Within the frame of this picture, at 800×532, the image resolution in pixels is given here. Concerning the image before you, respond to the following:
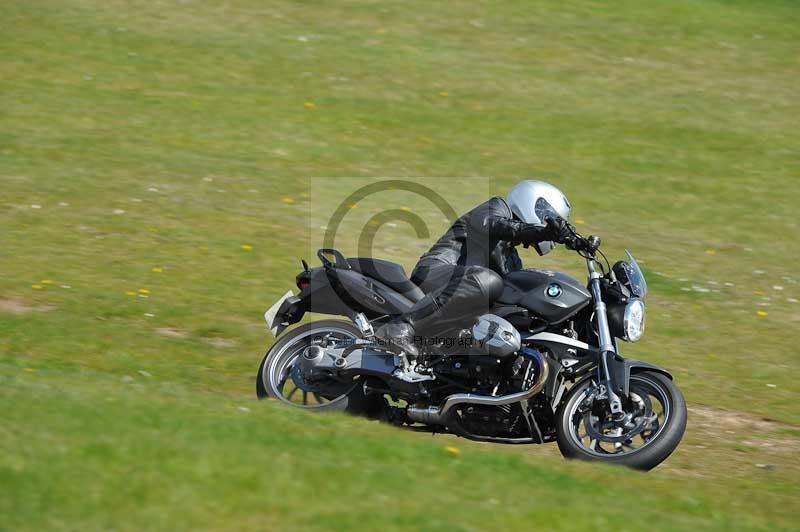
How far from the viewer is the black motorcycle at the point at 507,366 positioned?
7.91 metres

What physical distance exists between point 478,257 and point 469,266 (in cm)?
36

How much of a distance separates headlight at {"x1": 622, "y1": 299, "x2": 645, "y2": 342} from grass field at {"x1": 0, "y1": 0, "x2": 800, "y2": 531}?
3.41 feet

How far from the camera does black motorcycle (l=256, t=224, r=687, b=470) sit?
7.91 metres

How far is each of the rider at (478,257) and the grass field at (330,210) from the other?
886 millimetres

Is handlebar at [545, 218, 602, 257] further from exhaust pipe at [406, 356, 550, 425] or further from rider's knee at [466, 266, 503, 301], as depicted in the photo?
exhaust pipe at [406, 356, 550, 425]

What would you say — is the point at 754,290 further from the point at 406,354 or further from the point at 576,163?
the point at 406,354

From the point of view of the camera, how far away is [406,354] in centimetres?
843

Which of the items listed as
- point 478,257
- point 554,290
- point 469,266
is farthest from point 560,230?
point 478,257

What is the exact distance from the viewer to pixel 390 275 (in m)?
8.69

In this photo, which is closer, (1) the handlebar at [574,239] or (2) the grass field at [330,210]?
(2) the grass field at [330,210]

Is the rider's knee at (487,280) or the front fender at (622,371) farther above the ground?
the rider's knee at (487,280)

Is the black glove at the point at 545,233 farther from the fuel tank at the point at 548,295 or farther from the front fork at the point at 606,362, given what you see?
the front fork at the point at 606,362

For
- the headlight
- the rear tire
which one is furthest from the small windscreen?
the rear tire

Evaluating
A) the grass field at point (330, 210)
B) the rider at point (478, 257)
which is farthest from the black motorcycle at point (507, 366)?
the grass field at point (330, 210)
